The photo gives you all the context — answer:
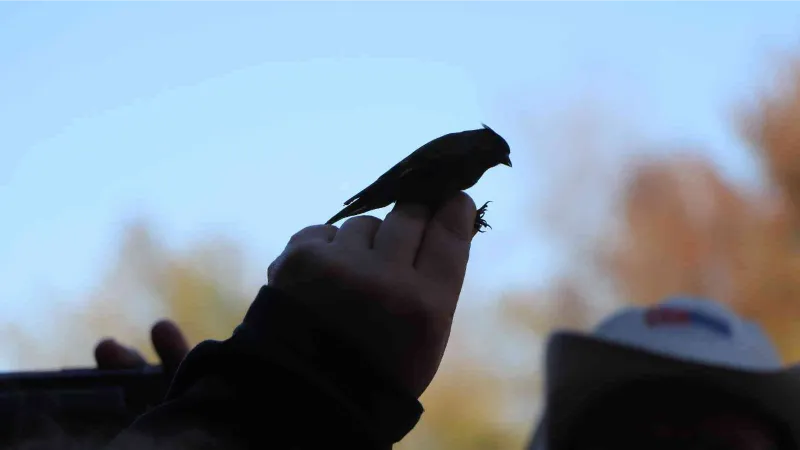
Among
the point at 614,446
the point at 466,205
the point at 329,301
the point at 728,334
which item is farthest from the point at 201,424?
the point at 728,334

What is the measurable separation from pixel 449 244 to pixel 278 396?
0.70 feet

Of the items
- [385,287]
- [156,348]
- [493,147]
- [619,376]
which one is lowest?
[156,348]

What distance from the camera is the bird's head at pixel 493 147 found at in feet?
4.02

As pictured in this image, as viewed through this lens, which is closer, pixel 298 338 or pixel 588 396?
pixel 298 338

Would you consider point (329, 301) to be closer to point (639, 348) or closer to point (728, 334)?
point (639, 348)

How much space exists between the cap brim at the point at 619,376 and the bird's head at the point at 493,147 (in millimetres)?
619

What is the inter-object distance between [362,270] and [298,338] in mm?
80

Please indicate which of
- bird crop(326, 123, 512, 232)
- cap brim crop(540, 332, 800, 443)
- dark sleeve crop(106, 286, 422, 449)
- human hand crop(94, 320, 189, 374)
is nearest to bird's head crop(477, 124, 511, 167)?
bird crop(326, 123, 512, 232)

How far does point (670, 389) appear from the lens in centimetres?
174

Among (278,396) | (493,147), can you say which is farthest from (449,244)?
(493,147)

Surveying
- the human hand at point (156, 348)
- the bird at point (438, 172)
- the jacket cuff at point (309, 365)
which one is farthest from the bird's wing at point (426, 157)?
the human hand at point (156, 348)

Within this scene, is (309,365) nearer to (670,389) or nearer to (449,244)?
(449,244)

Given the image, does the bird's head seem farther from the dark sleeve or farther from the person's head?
the person's head

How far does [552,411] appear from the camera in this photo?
181 centimetres
